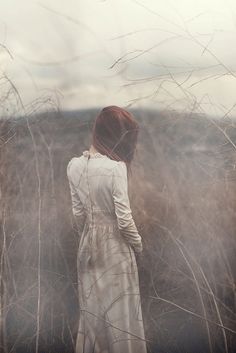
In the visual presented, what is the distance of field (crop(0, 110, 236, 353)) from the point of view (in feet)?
9.62

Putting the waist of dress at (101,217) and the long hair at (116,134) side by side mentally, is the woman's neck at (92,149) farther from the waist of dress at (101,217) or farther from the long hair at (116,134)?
the waist of dress at (101,217)

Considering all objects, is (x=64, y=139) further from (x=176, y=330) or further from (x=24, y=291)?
(x=176, y=330)

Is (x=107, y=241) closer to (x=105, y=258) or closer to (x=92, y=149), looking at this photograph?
(x=105, y=258)

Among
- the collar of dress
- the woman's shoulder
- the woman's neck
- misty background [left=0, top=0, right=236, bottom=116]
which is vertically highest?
misty background [left=0, top=0, right=236, bottom=116]

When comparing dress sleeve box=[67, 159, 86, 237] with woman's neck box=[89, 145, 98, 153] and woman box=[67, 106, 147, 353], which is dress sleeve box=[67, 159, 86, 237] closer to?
woman box=[67, 106, 147, 353]

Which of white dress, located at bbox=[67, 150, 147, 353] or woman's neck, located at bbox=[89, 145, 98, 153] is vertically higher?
woman's neck, located at bbox=[89, 145, 98, 153]

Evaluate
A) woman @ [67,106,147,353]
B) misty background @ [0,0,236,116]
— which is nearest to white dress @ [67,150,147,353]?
woman @ [67,106,147,353]

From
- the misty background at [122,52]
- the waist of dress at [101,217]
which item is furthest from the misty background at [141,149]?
the waist of dress at [101,217]

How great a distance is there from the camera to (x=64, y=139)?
116 inches

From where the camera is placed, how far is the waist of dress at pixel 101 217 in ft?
9.44

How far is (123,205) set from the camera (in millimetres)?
2869

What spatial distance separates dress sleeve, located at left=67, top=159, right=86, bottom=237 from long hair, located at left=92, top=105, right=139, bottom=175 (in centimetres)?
21

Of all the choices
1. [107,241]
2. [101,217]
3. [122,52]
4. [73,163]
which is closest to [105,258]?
[107,241]

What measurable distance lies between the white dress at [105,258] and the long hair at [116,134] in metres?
0.04
